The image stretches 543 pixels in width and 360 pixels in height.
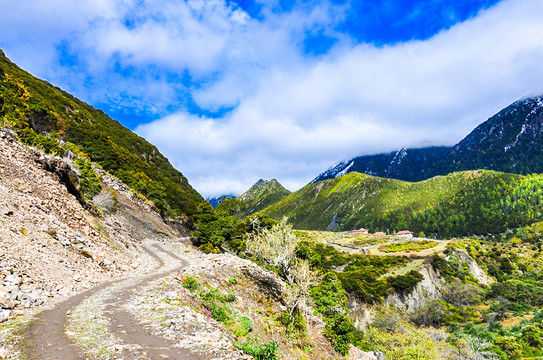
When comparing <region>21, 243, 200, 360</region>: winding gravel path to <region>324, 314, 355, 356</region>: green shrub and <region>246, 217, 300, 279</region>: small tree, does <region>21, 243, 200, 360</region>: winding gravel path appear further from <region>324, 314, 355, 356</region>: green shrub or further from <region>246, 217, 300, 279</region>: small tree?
<region>324, 314, 355, 356</region>: green shrub

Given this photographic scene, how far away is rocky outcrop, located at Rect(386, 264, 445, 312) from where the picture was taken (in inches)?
3231

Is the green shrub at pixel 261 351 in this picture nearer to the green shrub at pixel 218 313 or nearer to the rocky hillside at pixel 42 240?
the green shrub at pixel 218 313

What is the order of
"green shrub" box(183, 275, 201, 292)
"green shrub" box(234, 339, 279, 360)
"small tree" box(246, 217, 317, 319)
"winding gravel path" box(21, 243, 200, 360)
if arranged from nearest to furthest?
"winding gravel path" box(21, 243, 200, 360), "green shrub" box(234, 339, 279, 360), "green shrub" box(183, 275, 201, 292), "small tree" box(246, 217, 317, 319)

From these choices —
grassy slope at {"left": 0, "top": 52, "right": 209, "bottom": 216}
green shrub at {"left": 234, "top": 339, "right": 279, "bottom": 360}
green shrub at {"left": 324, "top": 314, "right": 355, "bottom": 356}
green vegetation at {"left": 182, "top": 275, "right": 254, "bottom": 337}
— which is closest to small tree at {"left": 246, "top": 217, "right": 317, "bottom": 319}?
green shrub at {"left": 324, "top": 314, "right": 355, "bottom": 356}

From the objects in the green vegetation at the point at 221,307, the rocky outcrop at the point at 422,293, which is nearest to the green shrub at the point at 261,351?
the green vegetation at the point at 221,307

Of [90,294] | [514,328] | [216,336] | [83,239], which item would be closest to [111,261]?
[83,239]

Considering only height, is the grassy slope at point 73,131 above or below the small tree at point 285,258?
above

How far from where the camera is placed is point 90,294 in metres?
14.9

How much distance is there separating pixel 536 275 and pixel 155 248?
163239mm

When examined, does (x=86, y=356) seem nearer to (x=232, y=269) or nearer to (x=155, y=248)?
(x=232, y=269)

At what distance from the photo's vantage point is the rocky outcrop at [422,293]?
269 feet

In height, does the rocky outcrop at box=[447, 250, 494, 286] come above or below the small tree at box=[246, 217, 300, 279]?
below

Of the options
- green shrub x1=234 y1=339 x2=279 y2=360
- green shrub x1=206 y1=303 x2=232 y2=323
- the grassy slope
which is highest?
the grassy slope

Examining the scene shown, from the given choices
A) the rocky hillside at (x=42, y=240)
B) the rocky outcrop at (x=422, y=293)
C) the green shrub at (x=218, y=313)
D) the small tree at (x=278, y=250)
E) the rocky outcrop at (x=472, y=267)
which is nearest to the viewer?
the rocky hillside at (x=42, y=240)
